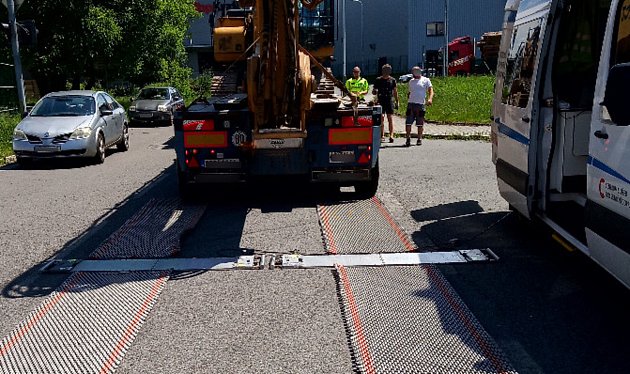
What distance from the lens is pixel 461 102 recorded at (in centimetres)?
2623

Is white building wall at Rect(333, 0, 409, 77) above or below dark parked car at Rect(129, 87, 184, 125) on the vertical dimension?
above

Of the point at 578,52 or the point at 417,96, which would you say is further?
the point at 417,96

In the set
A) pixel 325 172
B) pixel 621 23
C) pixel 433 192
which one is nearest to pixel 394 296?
pixel 621 23

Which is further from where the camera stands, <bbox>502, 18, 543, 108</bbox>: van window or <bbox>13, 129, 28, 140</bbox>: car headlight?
<bbox>13, 129, 28, 140</bbox>: car headlight

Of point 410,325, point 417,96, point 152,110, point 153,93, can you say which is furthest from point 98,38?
point 410,325

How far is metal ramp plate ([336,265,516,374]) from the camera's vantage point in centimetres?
429

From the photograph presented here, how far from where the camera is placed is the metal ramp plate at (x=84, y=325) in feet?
14.5

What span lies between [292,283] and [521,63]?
10.6 feet

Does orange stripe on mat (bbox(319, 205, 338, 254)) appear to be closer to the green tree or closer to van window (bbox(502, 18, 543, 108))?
van window (bbox(502, 18, 543, 108))

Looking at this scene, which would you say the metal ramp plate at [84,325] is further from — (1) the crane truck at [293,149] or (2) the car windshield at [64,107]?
(2) the car windshield at [64,107]

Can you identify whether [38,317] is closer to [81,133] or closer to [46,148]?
[46,148]

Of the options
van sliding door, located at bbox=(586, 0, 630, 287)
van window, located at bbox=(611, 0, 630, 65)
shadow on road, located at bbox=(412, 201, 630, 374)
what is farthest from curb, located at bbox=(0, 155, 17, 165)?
van window, located at bbox=(611, 0, 630, 65)

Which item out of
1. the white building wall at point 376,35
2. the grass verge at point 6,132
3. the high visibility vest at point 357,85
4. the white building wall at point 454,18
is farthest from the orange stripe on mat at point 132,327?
the white building wall at point 454,18

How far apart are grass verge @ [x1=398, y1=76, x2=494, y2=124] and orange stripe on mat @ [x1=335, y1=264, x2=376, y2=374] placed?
11423 millimetres
